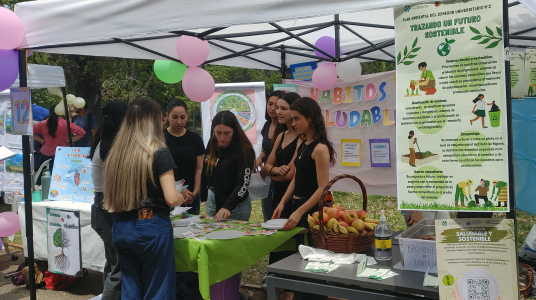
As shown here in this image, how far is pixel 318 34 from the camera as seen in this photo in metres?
5.33

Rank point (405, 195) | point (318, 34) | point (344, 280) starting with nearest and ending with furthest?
point (405, 195)
point (344, 280)
point (318, 34)

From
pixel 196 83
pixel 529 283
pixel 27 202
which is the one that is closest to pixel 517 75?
pixel 529 283

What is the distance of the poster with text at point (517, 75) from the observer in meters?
2.58

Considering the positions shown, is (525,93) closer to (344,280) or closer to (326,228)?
(326,228)

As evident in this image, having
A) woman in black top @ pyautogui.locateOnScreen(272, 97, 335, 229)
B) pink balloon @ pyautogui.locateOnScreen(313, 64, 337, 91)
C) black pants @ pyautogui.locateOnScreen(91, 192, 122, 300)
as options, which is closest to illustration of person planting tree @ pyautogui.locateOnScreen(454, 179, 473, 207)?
woman in black top @ pyautogui.locateOnScreen(272, 97, 335, 229)

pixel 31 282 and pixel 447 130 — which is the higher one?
pixel 447 130

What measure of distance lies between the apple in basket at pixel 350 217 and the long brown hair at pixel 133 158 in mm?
1004

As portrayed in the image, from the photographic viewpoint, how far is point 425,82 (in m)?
1.59

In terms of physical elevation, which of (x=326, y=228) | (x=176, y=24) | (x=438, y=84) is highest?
(x=176, y=24)

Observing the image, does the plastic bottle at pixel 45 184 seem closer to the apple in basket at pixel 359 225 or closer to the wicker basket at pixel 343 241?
the wicker basket at pixel 343 241

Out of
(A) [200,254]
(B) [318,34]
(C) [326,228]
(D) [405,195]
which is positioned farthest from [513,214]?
(B) [318,34]

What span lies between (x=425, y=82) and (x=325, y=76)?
3.63 meters

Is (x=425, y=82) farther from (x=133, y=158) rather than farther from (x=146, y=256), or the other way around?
(x=146, y=256)

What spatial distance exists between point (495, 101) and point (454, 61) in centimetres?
20
